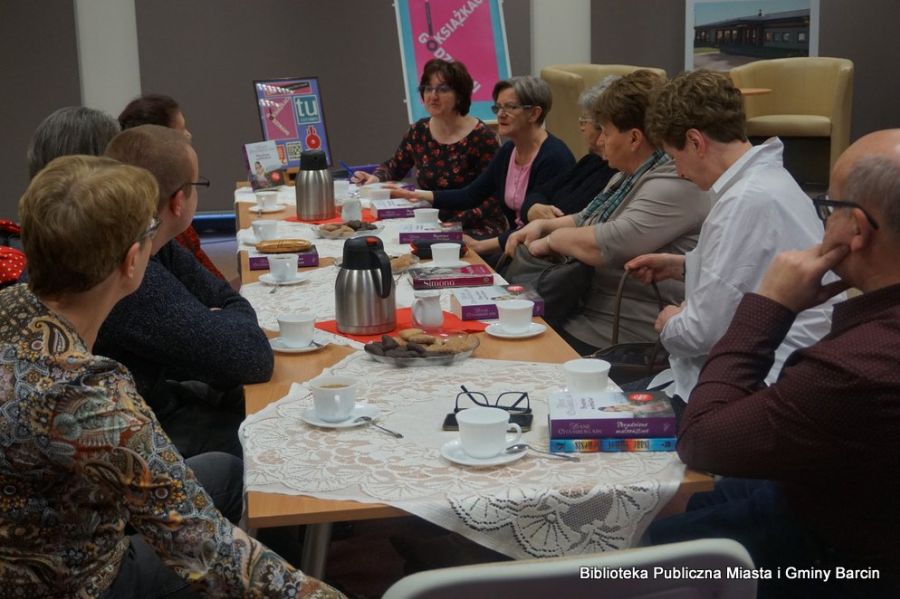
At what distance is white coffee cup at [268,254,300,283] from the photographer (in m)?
2.93

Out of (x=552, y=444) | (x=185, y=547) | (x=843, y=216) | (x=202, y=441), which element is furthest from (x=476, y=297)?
(x=185, y=547)

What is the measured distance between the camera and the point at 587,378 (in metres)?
1.86

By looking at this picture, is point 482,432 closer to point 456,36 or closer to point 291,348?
point 291,348

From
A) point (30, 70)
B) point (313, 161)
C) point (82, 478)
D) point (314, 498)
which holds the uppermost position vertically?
point (30, 70)

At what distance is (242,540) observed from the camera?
1309 mm

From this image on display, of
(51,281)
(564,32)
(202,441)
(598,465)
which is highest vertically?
(564,32)

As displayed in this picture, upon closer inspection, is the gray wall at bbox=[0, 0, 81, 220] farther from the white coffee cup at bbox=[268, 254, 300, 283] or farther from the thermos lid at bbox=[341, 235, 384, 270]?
the thermos lid at bbox=[341, 235, 384, 270]

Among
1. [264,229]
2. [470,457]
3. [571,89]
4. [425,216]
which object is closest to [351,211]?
[425,216]

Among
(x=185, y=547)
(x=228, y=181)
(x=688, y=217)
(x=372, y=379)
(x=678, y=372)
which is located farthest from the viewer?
(x=228, y=181)

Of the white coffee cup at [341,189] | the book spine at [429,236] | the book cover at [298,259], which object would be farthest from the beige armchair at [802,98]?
the book cover at [298,259]

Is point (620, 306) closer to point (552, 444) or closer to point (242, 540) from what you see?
point (552, 444)

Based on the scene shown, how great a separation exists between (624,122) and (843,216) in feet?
5.55

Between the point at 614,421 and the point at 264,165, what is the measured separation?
3.67m

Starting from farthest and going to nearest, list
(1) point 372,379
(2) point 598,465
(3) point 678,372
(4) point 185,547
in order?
(3) point 678,372 < (1) point 372,379 < (2) point 598,465 < (4) point 185,547
